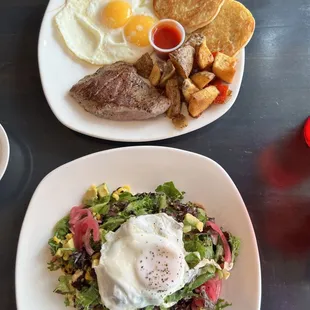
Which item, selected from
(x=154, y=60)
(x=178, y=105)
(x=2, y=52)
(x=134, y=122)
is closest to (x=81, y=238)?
(x=134, y=122)

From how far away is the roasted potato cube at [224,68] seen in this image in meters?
2.82

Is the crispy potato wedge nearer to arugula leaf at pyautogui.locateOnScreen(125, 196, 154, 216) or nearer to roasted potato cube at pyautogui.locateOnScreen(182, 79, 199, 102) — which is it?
roasted potato cube at pyautogui.locateOnScreen(182, 79, 199, 102)

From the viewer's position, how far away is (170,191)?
2.65 metres

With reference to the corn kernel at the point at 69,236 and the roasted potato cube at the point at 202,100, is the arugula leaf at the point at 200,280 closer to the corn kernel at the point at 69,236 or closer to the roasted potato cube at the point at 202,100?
the corn kernel at the point at 69,236

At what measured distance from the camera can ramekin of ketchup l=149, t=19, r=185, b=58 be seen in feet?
9.70

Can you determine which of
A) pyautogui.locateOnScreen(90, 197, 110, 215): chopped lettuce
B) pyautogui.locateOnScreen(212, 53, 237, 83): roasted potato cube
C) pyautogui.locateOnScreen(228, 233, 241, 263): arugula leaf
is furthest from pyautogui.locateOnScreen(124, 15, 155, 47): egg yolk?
pyautogui.locateOnScreen(228, 233, 241, 263): arugula leaf

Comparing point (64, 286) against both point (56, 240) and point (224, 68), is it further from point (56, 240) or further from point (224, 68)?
point (224, 68)

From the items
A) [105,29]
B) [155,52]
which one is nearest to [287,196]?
[155,52]

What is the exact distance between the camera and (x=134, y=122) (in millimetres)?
2801

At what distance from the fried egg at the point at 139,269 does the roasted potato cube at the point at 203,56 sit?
110 centimetres

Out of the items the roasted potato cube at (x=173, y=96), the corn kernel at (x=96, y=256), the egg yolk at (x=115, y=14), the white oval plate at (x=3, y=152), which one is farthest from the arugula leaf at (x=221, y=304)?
the egg yolk at (x=115, y=14)

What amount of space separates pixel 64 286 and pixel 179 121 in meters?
1.12

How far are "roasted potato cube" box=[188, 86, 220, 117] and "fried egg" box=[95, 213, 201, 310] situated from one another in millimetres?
809

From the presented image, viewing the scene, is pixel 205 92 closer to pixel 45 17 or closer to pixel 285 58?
pixel 285 58
